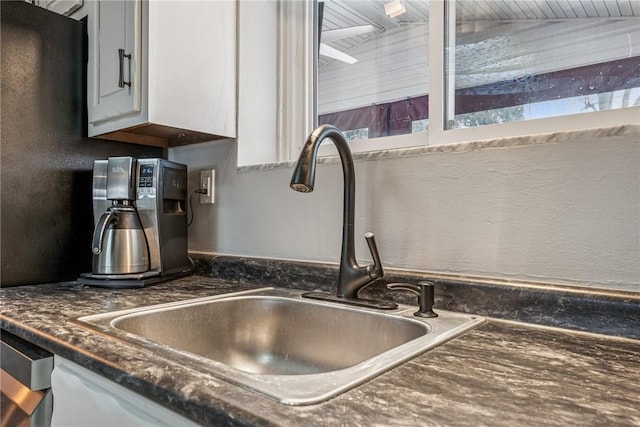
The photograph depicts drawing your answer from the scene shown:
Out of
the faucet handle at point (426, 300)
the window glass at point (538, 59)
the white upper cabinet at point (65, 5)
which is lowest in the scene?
the faucet handle at point (426, 300)

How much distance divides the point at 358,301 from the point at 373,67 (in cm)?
77

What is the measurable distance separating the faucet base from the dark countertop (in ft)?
0.67

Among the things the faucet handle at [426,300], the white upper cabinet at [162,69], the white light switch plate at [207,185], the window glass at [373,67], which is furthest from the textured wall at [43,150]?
the faucet handle at [426,300]

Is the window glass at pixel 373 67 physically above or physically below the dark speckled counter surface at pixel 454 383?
above

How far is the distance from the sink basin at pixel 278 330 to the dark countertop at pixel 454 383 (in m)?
0.05

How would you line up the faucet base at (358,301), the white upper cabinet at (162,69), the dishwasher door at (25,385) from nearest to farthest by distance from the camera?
1. the dishwasher door at (25,385)
2. the faucet base at (358,301)
3. the white upper cabinet at (162,69)

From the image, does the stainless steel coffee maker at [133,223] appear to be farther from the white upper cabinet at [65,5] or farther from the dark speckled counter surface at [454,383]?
the white upper cabinet at [65,5]

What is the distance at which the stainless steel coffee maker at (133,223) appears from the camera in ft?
3.95

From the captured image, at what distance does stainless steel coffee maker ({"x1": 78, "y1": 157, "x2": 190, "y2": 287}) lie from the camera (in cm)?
120

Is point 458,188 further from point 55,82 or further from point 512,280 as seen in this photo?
point 55,82

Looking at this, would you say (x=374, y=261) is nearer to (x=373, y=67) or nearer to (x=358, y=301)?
(x=358, y=301)

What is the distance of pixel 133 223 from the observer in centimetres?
125

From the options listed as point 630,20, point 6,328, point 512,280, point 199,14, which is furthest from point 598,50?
point 6,328

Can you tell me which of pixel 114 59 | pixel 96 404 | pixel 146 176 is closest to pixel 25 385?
pixel 96 404
